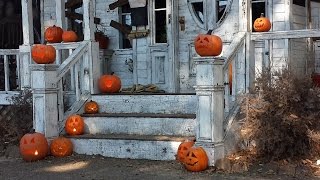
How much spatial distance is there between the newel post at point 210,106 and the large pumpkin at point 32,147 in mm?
2578

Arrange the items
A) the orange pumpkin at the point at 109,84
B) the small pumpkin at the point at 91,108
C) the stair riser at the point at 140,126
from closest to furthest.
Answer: the stair riser at the point at 140,126 → the small pumpkin at the point at 91,108 → the orange pumpkin at the point at 109,84

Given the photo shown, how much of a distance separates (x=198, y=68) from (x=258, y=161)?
157 centimetres

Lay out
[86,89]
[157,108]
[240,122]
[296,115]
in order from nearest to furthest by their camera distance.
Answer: [296,115]
[240,122]
[157,108]
[86,89]

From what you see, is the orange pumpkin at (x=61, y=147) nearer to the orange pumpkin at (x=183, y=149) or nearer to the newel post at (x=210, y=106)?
the orange pumpkin at (x=183, y=149)

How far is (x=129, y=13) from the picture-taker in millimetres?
11102

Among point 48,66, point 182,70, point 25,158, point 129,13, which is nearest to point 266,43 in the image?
point 182,70

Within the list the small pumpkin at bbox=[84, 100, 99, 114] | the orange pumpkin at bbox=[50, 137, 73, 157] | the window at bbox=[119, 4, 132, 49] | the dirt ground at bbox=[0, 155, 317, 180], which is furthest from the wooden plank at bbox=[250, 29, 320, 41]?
the window at bbox=[119, 4, 132, 49]

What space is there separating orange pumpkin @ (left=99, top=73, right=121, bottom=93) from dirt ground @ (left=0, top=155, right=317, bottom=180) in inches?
67.1

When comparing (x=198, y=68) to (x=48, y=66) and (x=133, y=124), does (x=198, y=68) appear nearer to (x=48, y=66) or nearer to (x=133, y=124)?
(x=133, y=124)

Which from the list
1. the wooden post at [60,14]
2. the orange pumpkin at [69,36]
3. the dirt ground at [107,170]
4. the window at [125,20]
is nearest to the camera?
the dirt ground at [107,170]

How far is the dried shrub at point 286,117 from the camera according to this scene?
21.5ft

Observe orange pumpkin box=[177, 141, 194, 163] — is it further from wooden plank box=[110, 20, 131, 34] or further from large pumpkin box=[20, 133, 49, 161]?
wooden plank box=[110, 20, 131, 34]

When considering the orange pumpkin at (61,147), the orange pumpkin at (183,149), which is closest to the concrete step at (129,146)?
the orange pumpkin at (61,147)

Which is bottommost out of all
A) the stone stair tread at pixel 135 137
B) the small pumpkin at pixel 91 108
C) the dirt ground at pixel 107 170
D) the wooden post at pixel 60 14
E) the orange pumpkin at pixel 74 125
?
the dirt ground at pixel 107 170
